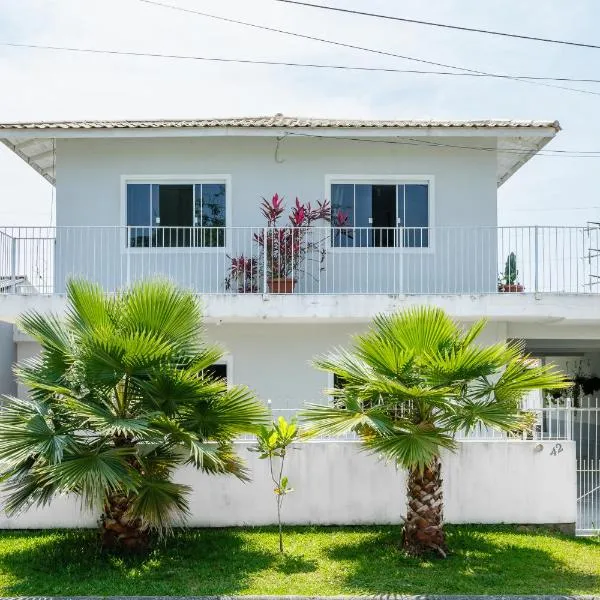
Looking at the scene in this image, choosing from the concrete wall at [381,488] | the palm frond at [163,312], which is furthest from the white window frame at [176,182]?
the palm frond at [163,312]

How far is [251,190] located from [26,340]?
5030mm

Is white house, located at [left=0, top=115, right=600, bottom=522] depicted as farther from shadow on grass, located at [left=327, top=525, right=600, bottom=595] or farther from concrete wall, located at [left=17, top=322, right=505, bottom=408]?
shadow on grass, located at [left=327, top=525, right=600, bottom=595]

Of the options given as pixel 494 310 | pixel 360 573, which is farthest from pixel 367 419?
pixel 494 310

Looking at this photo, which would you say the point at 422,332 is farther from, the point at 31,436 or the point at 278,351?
the point at 278,351

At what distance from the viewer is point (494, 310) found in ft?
45.6

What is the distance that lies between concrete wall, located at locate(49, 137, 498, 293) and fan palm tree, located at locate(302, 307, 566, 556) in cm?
525

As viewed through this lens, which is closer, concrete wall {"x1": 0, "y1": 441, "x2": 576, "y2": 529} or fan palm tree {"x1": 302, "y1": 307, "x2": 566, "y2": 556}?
fan palm tree {"x1": 302, "y1": 307, "x2": 566, "y2": 556}

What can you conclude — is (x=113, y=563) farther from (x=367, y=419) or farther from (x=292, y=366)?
(x=292, y=366)

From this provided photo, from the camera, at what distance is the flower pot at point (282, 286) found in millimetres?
14250

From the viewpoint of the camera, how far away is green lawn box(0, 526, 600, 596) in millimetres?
8797

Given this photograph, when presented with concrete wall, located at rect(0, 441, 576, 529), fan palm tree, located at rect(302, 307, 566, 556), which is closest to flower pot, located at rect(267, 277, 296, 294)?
concrete wall, located at rect(0, 441, 576, 529)

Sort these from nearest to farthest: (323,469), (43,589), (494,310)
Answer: (43,589)
(323,469)
(494,310)

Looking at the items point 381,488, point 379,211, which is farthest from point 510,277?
point 381,488

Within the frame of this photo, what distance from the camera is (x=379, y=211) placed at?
51.2 feet
